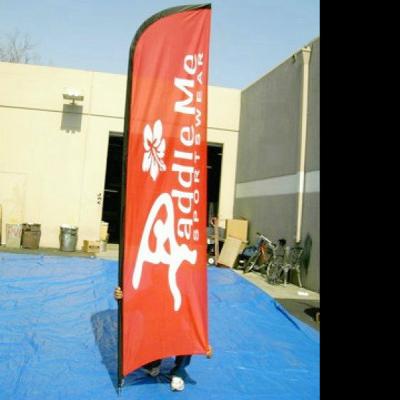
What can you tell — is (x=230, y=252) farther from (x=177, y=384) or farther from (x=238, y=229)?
(x=177, y=384)

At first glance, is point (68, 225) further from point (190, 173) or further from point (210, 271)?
point (190, 173)

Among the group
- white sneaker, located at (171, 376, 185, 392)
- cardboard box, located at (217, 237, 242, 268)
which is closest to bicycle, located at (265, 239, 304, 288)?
cardboard box, located at (217, 237, 242, 268)

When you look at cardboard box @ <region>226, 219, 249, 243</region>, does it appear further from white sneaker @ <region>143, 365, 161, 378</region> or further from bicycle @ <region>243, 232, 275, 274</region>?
white sneaker @ <region>143, 365, 161, 378</region>

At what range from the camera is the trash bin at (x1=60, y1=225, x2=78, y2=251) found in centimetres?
1384

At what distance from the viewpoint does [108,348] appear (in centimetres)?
530

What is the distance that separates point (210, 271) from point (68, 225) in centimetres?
479

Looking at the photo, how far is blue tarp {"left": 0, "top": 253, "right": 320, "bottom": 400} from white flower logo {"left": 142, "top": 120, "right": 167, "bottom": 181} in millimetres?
1917

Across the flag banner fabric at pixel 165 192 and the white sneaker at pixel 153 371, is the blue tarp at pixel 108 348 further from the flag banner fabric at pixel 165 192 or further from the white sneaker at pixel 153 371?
the flag banner fabric at pixel 165 192

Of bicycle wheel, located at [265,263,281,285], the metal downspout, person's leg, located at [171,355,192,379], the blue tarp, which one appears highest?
the metal downspout

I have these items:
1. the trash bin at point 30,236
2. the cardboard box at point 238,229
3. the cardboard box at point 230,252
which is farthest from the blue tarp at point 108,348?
the cardboard box at point 238,229

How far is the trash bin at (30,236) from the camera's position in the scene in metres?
13.7

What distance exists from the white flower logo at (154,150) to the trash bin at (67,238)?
34.0 feet

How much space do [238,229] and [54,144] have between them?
20.1 feet
